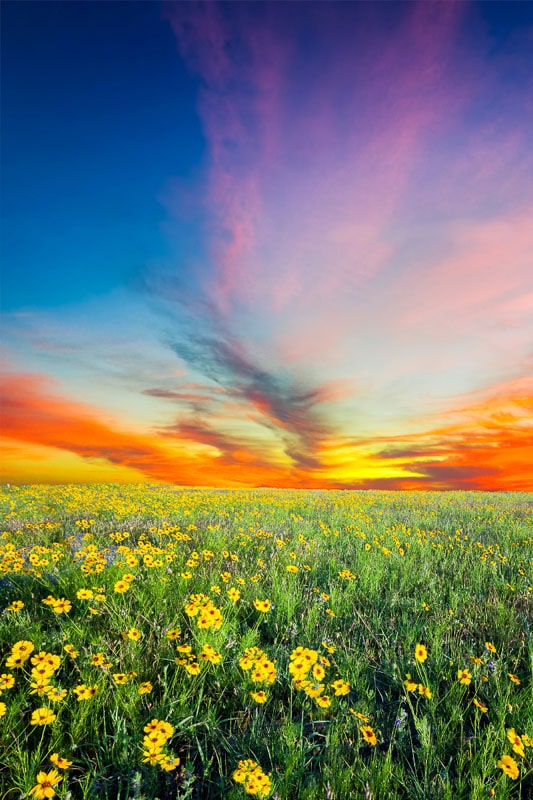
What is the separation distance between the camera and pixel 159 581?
4703 mm

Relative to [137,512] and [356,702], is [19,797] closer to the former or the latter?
[356,702]

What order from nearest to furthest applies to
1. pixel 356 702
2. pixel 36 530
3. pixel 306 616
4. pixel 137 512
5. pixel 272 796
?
pixel 272 796, pixel 356 702, pixel 306 616, pixel 36 530, pixel 137 512

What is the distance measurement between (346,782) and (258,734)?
2.30ft

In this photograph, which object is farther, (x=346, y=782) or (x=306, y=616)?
(x=306, y=616)

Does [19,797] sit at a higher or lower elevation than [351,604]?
lower

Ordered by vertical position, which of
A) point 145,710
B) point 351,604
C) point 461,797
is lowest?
point 461,797

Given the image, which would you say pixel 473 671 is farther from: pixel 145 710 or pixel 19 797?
pixel 19 797

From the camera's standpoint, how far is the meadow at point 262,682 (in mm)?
2430

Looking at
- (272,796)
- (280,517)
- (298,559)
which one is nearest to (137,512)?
(280,517)

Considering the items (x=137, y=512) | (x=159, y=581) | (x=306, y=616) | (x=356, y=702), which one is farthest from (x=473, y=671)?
(x=137, y=512)

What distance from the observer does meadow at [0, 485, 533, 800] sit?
2.43 metres

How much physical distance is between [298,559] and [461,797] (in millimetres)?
4304

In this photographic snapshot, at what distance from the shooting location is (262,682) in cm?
316

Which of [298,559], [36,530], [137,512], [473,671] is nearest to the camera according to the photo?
[473,671]
